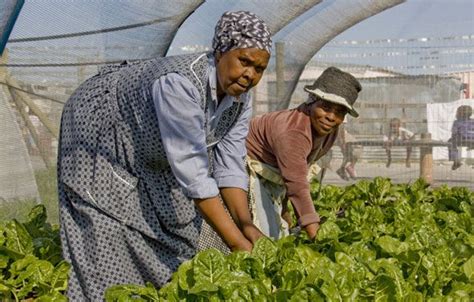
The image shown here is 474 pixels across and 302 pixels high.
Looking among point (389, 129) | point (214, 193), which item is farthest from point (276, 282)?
point (389, 129)

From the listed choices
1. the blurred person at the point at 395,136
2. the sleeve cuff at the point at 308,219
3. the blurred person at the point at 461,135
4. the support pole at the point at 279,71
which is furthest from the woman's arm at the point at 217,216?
the blurred person at the point at 461,135

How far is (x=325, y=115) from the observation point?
4.75 meters

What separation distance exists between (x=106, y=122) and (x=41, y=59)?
10.3ft

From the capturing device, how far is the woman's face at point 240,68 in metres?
3.39

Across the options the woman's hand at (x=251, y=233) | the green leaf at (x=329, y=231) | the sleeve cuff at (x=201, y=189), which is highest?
the sleeve cuff at (x=201, y=189)

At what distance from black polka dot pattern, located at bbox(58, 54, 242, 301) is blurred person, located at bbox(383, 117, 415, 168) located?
7.35 m

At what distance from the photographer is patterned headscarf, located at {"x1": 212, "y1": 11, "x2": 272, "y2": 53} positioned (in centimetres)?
339

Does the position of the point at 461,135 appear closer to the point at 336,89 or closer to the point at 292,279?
the point at 336,89

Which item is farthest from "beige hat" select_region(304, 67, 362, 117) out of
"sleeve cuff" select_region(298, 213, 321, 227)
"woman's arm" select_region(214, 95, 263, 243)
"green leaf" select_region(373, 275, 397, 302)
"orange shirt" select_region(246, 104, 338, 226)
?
"green leaf" select_region(373, 275, 397, 302)

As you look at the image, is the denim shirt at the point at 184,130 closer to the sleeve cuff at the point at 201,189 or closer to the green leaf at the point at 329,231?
the sleeve cuff at the point at 201,189

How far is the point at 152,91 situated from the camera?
3.45 metres

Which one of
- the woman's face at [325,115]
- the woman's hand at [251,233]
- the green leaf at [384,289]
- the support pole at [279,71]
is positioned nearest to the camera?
the green leaf at [384,289]

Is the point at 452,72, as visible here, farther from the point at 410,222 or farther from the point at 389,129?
the point at 410,222

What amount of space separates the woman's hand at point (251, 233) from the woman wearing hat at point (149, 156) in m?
0.21
